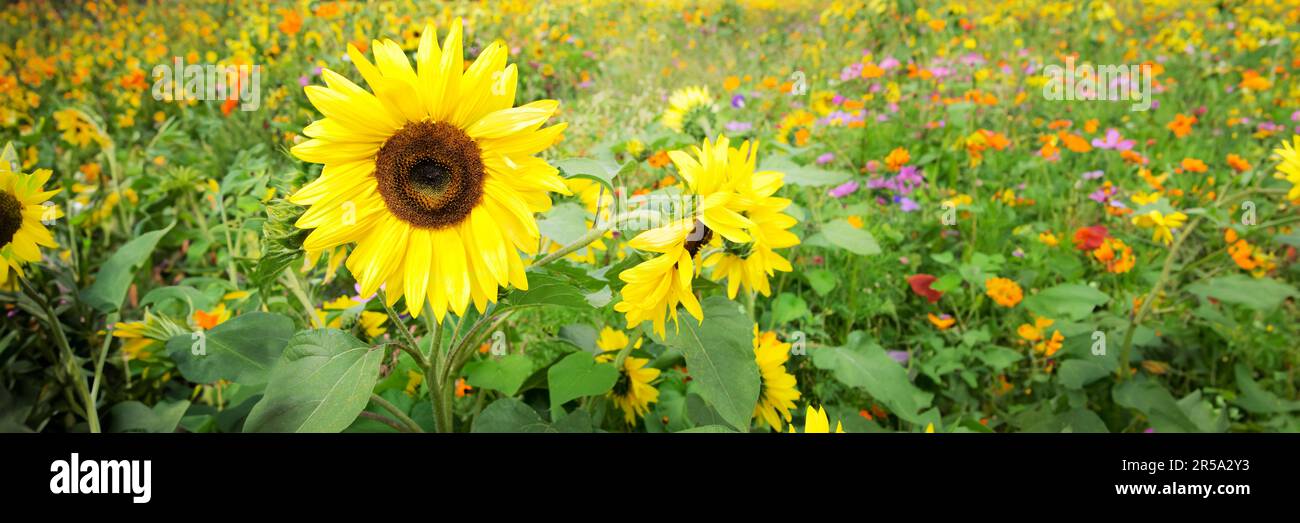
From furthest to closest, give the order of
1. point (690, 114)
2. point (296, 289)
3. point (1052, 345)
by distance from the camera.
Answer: point (690, 114), point (1052, 345), point (296, 289)

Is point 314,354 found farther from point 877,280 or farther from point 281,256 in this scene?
point 877,280

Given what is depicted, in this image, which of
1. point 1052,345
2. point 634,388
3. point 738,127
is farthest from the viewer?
point 738,127

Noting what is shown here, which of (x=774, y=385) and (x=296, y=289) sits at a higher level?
(x=296, y=289)

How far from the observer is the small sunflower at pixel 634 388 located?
1291 mm

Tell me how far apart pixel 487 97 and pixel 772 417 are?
2.55 feet

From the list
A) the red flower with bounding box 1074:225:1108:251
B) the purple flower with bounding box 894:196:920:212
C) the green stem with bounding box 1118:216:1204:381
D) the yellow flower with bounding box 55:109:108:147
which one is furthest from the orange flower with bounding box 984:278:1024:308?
the yellow flower with bounding box 55:109:108:147

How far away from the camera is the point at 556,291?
853mm

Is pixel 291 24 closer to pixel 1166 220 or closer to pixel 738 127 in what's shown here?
pixel 738 127

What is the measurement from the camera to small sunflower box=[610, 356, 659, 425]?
129 centimetres

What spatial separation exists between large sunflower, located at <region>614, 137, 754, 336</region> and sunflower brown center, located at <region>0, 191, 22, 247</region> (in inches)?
30.6

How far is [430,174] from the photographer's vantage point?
0.80 meters

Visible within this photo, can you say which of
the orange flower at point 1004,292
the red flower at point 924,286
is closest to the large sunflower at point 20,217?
the red flower at point 924,286

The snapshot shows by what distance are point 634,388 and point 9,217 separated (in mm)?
928

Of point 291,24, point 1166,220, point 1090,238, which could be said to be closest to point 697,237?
point 1166,220
